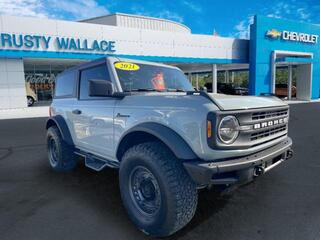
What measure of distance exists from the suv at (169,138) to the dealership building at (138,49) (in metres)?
15.4

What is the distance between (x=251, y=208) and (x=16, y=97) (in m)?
18.4

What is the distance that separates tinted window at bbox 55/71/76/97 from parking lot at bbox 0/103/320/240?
5.37 feet

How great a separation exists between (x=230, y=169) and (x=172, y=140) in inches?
25.6

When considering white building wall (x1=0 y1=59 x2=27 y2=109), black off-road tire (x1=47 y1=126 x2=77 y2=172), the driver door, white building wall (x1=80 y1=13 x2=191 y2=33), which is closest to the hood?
the driver door

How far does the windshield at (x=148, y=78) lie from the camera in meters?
3.59

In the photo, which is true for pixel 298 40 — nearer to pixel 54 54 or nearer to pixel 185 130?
pixel 54 54

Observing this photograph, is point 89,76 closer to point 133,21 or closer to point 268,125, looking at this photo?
point 268,125

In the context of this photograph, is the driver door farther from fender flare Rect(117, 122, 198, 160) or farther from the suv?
Result: fender flare Rect(117, 122, 198, 160)

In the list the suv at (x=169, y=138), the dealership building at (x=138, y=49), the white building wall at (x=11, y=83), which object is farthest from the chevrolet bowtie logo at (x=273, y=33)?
the suv at (x=169, y=138)

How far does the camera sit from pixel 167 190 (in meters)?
2.55

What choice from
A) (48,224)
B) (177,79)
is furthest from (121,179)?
(177,79)

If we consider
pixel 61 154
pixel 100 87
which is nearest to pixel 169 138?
pixel 100 87

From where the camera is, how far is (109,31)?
762 inches

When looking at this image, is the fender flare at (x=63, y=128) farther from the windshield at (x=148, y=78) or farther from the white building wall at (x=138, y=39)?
the white building wall at (x=138, y=39)
